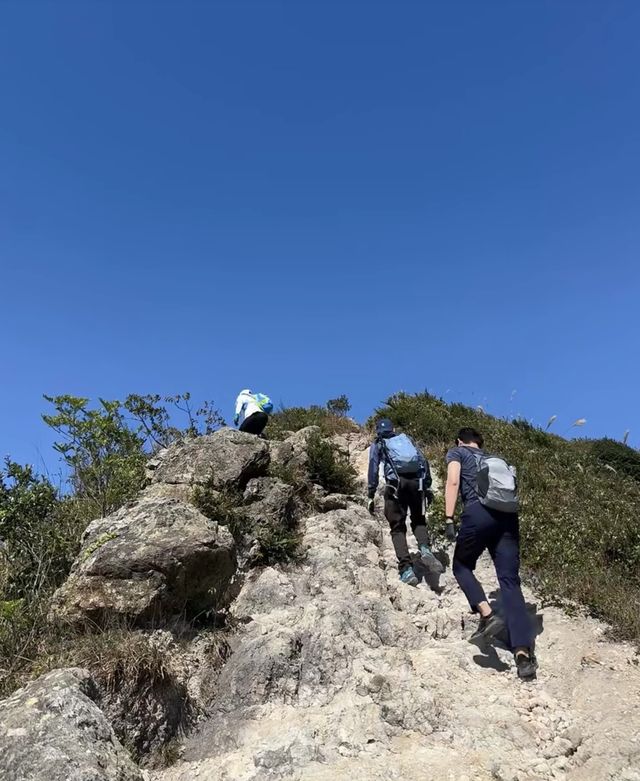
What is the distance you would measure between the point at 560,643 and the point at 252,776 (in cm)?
335

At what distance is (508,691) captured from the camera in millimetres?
4914

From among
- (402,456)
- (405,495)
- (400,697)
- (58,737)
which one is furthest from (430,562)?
(58,737)

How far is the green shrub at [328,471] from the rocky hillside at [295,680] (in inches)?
80.6

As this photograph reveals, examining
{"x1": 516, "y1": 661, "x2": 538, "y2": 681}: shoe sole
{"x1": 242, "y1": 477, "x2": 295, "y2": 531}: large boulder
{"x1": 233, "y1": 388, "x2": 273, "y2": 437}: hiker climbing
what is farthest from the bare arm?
{"x1": 233, "y1": 388, "x2": 273, "y2": 437}: hiker climbing

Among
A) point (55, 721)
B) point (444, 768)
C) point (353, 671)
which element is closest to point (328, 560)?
point (353, 671)

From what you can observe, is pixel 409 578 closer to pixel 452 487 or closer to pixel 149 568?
pixel 452 487

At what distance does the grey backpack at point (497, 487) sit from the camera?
5277 mm

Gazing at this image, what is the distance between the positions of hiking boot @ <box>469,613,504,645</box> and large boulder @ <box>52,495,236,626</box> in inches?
108

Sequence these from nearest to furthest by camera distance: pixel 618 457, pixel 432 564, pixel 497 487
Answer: pixel 497 487 < pixel 432 564 < pixel 618 457

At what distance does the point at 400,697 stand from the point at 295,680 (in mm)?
1023

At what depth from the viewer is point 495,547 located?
17.5 ft

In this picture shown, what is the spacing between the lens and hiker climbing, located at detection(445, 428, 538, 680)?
494 cm

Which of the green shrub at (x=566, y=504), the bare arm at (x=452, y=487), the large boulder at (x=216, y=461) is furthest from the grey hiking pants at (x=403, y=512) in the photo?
the large boulder at (x=216, y=461)

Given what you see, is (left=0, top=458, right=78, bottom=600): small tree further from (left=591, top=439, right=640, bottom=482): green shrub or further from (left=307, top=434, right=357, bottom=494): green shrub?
(left=591, top=439, right=640, bottom=482): green shrub
